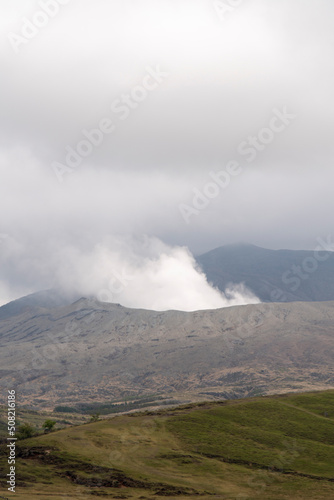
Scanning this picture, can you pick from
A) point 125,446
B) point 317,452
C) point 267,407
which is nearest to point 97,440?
point 125,446

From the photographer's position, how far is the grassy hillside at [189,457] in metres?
79.8

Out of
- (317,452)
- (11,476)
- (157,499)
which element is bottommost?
(317,452)

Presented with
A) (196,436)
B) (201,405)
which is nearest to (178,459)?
(196,436)

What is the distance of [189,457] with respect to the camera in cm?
9888

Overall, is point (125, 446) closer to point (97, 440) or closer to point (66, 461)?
point (97, 440)

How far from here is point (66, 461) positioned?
88125 mm

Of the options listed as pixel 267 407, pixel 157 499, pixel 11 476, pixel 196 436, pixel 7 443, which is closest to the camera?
pixel 157 499

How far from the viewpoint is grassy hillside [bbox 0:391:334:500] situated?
262 ft

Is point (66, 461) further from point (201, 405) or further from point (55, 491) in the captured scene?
point (201, 405)

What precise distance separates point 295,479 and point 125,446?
118 ft

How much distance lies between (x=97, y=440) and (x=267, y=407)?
201 ft

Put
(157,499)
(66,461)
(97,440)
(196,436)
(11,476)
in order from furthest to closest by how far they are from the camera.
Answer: (196,436)
(97,440)
(66,461)
(11,476)
(157,499)

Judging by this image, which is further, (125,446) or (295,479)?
(125,446)

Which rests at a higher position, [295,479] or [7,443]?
[7,443]
